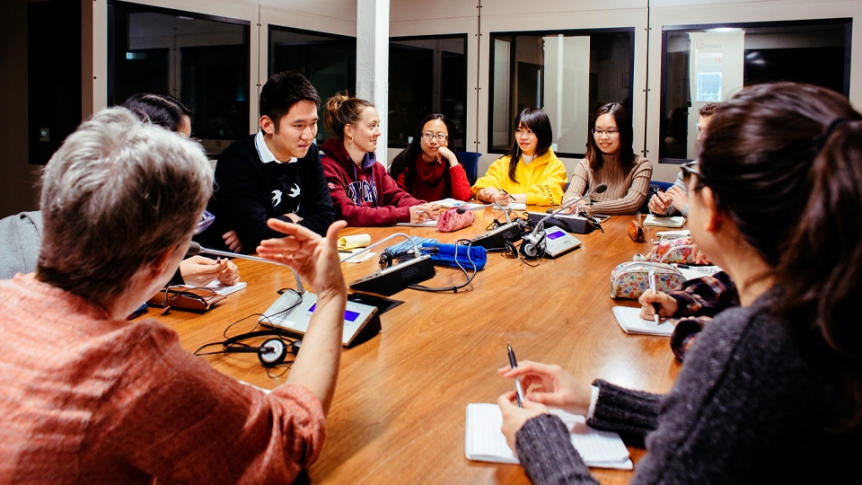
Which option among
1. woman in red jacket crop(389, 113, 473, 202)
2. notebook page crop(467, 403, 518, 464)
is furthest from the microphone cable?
woman in red jacket crop(389, 113, 473, 202)

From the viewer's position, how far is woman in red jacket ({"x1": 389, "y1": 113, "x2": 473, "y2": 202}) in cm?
442

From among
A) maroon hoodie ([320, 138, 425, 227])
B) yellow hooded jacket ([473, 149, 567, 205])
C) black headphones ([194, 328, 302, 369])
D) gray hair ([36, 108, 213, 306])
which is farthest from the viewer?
yellow hooded jacket ([473, 149, 567, 205])

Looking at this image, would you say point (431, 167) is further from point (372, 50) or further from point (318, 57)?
point (318, 57)

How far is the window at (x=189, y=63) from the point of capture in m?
4.34

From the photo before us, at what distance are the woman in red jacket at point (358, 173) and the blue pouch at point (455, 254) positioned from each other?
2.97 feet

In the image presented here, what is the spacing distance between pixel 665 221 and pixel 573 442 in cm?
270

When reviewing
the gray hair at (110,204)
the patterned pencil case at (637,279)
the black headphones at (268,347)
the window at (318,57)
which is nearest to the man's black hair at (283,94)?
the black headphones at (268,347)

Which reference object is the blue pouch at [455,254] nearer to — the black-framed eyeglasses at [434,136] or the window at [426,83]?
the black-framed eyeglasses at [434,136]

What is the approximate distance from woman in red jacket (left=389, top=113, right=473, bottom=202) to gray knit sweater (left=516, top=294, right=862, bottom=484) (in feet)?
12.3

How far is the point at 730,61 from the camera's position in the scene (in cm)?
494

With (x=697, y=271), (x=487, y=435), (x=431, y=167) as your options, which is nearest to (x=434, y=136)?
(x=431, y=167)

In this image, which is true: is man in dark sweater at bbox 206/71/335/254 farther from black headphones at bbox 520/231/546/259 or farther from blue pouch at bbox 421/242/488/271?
black headphones at bbox 520/231/546/259

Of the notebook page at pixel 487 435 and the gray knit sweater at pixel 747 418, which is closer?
the gray knit sweater at pixel 747 418

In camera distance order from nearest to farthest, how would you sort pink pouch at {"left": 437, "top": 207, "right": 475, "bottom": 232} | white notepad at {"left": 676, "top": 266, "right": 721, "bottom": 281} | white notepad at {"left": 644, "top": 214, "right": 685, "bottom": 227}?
white notepad at {"left": 676, "top": 266, "right": 721, "bottom": 281}
pink pouch at {"left": 437, "top": 207, "right": 475, "bottom": 232}
white notepad at {"left": 644, "top": 214, "right": 685, "bottom": 227}
